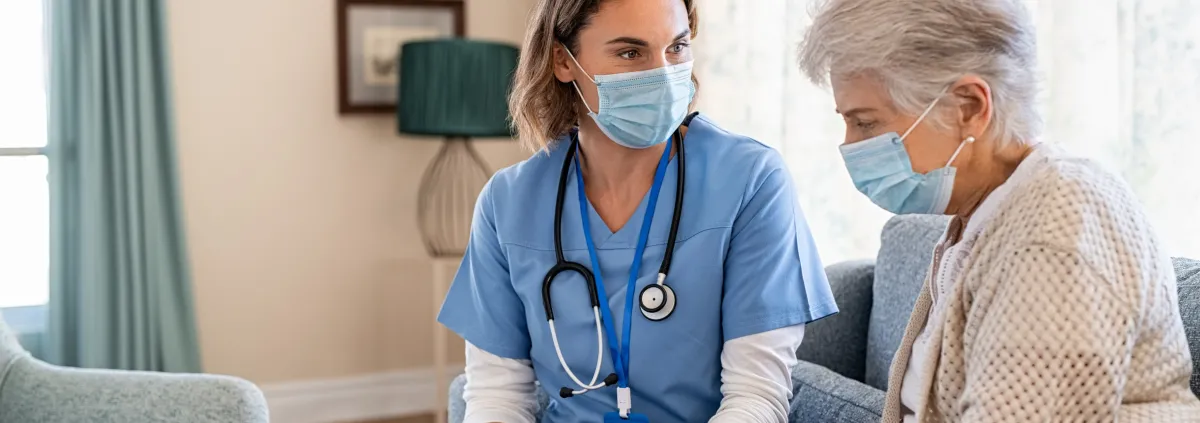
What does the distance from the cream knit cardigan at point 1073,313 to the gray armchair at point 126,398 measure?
4.33 feet

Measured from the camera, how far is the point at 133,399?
192 cm

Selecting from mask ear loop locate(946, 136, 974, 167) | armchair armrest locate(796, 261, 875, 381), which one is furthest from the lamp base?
mask ear loop locate(946, 136, 974, 167)

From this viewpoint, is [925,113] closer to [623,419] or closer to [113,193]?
[623,419]

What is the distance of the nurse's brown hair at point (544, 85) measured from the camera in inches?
67.1

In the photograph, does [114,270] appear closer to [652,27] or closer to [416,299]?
[416,299]

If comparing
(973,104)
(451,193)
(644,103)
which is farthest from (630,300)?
(451,193)

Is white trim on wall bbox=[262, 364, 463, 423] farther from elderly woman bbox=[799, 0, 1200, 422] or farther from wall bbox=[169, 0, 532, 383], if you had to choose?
elderly woman bbox=[799, 0, 1200, 422]

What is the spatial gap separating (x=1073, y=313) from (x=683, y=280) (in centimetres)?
72

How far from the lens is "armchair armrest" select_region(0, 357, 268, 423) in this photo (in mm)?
1891

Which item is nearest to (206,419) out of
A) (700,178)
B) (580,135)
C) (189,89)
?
(580,135)

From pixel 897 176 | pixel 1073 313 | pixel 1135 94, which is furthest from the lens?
pixel 1135 94

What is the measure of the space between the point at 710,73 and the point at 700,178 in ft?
4.59

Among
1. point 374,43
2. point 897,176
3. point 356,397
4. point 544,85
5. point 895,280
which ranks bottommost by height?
point 356,397

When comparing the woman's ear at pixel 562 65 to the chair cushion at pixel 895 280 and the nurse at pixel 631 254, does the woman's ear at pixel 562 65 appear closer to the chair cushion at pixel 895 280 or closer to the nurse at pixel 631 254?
the nurse at pixel 631 254
